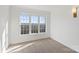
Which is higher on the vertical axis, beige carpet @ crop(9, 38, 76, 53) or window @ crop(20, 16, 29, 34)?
window @ crop(20, 16, 29, 34)

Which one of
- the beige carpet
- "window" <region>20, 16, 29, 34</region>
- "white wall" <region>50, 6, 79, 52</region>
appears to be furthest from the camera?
"window" <region>20, 16, 29, 34</region>

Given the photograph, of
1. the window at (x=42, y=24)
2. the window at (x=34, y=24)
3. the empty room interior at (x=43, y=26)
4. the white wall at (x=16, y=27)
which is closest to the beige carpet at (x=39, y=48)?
the empty room interior at (x=43, y=26)

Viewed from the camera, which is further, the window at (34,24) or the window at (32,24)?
the window at (34,24)

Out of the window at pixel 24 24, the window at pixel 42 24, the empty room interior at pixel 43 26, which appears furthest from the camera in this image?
the window at pixel 42 24

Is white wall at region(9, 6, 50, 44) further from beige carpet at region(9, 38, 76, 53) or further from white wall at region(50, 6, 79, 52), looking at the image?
white wall at region(50, 6, 79, 52)

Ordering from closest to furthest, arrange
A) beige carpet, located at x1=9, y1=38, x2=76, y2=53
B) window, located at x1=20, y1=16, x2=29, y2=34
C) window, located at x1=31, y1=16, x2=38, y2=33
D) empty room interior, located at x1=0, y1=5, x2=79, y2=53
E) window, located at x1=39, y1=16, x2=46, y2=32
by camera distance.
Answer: beige carpet, located at x1=9, y1=38, x2=76, y2=53, empty room interior, located at x1=0, y1=5, x2=79, y2=53, window, located at x1=20, y1=16, x2=29, y2=34, window, located at x1=31, y1=16, x2=38, y2=33, window, located at x1=39, y1=16, x2=46, y2=32

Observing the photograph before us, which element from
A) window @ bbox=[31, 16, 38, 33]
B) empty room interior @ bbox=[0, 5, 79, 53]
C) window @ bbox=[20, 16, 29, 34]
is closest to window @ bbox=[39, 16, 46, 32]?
empty room interior @ bbox=[0, 5, 79, 53]

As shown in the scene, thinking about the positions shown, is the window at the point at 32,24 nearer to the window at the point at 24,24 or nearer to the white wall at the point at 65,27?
the window at the point at 24,24

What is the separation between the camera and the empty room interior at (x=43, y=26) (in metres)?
5.33

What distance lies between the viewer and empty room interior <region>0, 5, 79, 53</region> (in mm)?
5329
